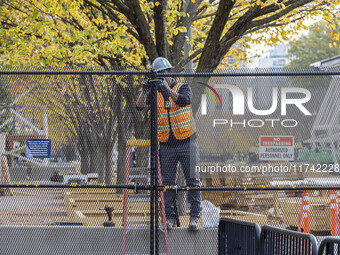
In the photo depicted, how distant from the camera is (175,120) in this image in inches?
309

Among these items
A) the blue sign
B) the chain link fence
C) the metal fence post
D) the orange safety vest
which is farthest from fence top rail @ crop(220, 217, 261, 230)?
the blue sign

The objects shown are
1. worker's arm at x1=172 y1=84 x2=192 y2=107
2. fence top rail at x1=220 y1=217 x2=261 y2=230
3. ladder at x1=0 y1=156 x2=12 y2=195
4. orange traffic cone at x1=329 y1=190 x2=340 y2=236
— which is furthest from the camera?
orange traffic cone at x1=329 y1=190 x2=340 y2=236

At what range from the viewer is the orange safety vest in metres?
7.79

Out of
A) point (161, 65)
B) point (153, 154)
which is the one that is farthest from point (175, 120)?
point (161, 65)

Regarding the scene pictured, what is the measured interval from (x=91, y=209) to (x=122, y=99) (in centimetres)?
156

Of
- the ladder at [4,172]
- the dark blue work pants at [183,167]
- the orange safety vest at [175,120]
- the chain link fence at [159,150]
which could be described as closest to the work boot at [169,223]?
the chain link fence at [159,150]

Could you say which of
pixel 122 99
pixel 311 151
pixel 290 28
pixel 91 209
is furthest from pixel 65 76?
pixel 290 28

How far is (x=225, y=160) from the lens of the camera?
766 centimetres

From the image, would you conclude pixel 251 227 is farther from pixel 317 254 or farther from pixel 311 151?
pixel 311 151

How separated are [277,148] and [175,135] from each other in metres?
1.29

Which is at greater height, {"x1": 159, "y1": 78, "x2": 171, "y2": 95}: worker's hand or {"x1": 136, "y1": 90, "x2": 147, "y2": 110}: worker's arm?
{"x1": 159, "y1": 78, "x2": 171, "y2": 95}: worker's hand

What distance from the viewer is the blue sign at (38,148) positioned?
25.3 feet

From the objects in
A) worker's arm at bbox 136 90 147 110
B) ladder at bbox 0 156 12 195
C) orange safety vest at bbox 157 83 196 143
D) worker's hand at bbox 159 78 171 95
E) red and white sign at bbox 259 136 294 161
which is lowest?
ladder at bbox 0 156 12 195

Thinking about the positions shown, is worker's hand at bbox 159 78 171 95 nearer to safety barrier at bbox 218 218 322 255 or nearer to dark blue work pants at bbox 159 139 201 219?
dark blue work pants at bbox 159 139 201 219
